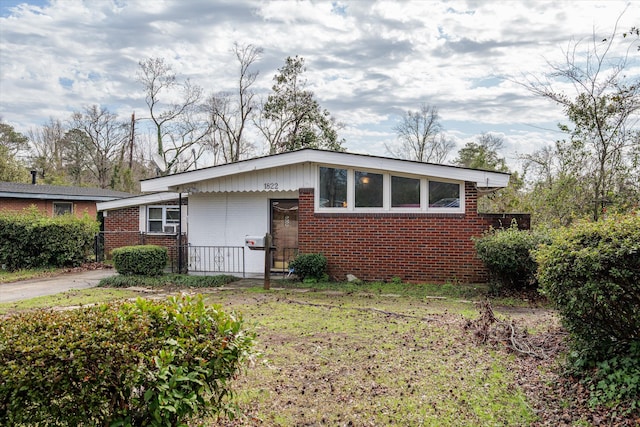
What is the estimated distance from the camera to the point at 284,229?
12.6m

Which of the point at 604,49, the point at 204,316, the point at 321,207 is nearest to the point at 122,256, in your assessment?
the point at 321,207

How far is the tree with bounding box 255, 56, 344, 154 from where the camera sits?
27.9 metres

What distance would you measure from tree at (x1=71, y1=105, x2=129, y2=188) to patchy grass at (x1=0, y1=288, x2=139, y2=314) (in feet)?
93.3

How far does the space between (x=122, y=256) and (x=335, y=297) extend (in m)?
6.16

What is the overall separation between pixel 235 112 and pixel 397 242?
83.5ft

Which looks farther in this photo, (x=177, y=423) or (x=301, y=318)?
(x=301, y=318)

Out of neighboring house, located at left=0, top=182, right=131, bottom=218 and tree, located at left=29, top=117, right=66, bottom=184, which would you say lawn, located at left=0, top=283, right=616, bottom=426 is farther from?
tree, located at left=29, top=117, right=66, bottom=184

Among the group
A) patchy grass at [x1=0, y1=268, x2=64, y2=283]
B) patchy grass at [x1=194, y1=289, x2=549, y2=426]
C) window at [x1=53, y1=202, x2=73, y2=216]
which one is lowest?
patchy grass at [x1=0, y1=268, x2=64, y2=283]

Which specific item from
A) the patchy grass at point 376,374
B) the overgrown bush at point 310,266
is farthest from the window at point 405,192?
the patchy grass at point 376,374

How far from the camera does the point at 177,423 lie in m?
2.70

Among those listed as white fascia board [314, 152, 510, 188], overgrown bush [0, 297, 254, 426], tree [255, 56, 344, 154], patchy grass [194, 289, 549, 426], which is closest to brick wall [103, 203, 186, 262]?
white fascia board [314, 152, 510, 188]

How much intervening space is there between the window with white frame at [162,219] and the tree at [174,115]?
17898 millimetres

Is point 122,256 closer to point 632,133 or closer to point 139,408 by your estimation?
point 139,408

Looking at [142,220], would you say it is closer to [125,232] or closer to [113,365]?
[125,232]
